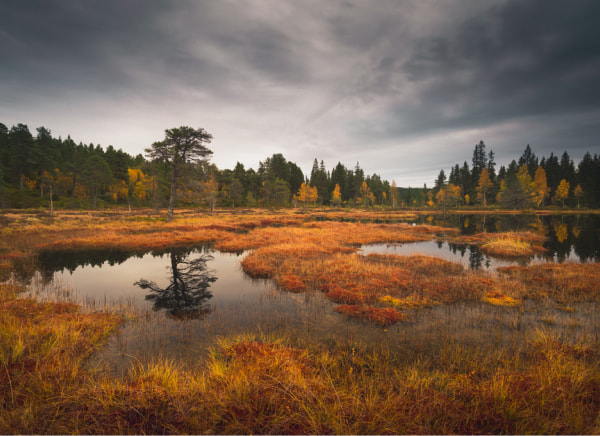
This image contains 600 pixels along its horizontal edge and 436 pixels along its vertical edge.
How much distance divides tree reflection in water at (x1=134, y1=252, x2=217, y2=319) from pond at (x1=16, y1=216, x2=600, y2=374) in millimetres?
41

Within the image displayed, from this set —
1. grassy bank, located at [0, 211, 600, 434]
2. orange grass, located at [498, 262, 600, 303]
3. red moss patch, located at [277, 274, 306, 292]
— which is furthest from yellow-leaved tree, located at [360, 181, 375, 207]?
red moss patch, located at [277, 274, 306, 292]

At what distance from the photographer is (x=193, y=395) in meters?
3.85

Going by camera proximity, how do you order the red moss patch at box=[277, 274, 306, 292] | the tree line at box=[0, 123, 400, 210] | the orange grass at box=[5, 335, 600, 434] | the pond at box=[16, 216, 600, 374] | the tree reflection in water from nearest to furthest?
1. the orange grass at box=[5, 335, 600, 434]
2. the pond at box=[16, 216, 600, 374]
3. the tree reflection in water
4. the red moss patch at box=[277, 274, 306, 292]
5. the tree line at box=[0, 123, 400, 210]

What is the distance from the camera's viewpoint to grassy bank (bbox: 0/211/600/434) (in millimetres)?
3275

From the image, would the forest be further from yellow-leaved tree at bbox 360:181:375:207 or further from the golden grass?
the golden grass

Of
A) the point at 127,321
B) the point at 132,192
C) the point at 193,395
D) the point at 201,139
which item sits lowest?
the point at 127,321

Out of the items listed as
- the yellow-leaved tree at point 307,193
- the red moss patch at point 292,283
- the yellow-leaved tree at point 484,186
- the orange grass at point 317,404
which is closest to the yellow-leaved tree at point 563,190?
the yellow-leaved tree at point 484,186

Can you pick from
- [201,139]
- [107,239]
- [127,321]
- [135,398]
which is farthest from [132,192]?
[135,398]

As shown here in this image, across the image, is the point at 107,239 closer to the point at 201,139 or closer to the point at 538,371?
the point at 201,139

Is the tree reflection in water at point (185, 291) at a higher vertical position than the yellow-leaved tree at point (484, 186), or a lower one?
lower

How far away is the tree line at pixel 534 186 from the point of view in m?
70.2

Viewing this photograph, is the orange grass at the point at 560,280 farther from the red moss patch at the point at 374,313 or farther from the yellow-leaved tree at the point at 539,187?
the yellow-leaved tree at the point at 539,187

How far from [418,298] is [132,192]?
291 feet

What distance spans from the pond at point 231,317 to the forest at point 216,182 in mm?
22675
